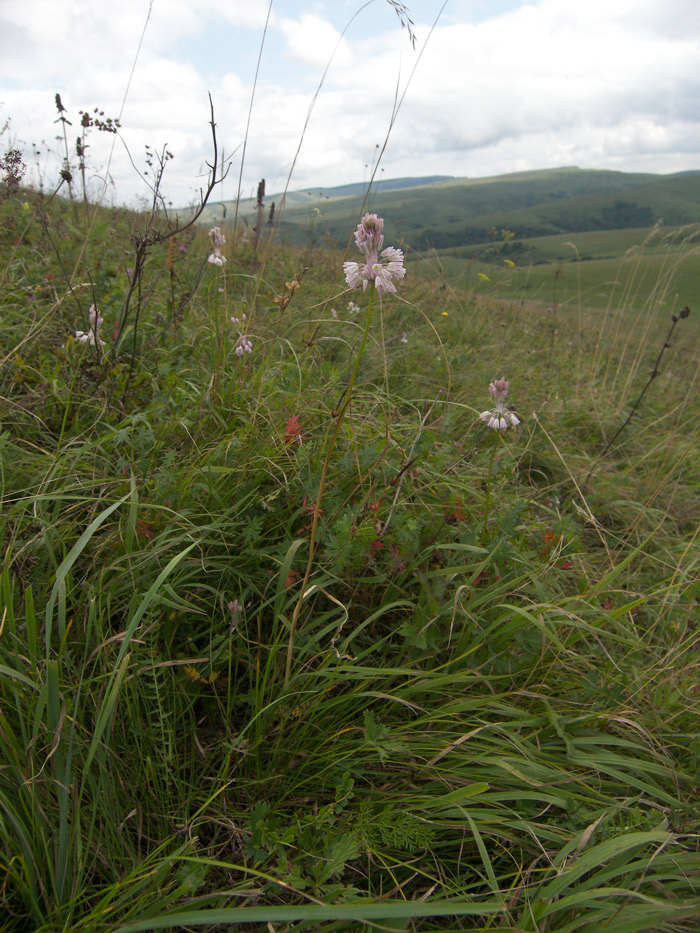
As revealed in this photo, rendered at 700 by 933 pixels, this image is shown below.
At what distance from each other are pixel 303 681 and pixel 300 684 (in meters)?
0.02

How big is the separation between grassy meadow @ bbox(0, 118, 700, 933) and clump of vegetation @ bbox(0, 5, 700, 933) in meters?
0.01

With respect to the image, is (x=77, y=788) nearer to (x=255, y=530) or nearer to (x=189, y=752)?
(x=189, y=752)

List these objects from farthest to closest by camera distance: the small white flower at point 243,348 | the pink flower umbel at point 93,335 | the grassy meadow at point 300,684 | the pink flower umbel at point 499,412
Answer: the small white flower at point 243,348 → the pink flower umbel at point 93,335 → the pink flower umbel at point 499,412 → the grassy meadow at point 300,684

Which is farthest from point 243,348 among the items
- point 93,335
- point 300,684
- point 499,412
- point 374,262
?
point 300,684

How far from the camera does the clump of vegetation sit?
1125 mm

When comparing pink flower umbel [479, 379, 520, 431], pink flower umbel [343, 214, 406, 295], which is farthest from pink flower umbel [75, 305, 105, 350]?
pink flower umbel [479, 379, 520, 431]

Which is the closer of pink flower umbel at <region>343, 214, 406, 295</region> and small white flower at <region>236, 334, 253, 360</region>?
pink flower umbel at <region>343, 214, 406, 295</region>

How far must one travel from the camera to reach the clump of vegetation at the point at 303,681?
1.12 m

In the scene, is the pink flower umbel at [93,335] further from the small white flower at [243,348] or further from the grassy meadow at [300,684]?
the small white flower at [243,348]

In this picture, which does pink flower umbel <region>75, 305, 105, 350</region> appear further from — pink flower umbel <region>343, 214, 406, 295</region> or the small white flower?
pink flower umbel <region>343, 214, 406, 295</region>

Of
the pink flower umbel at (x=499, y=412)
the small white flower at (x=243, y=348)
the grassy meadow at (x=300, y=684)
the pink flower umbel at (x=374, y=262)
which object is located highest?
the pink flower umbel at (x=374, y=262)

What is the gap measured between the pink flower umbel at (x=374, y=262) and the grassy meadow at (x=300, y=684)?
2.4 inches

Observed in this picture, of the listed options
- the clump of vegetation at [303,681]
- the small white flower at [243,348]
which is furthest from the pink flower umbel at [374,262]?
the small white flower at [243,348]

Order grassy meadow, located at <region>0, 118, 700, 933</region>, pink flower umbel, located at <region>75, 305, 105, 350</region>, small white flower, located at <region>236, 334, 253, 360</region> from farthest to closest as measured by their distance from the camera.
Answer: small white flower, located at <region>236, 334, 253, 360</region>
pink flower umbel, located at <region>75, 305, 105, 350</region>
grassy meadow, located at <region>0, 118, 700, 933</region>
